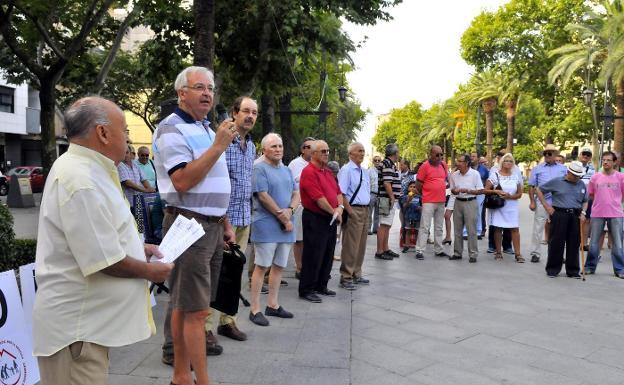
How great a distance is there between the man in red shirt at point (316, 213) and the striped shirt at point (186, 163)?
287 cm

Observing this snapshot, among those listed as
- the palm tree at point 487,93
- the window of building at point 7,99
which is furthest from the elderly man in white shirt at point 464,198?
the window of building at point 7,99

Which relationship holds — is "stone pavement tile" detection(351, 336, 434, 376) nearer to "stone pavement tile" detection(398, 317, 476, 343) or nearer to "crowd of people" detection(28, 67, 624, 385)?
"stone pavement tile" detection(398, 317, 476, 343)

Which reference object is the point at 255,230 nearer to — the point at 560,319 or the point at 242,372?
the point at 242,372

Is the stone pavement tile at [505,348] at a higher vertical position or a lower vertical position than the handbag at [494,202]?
lower

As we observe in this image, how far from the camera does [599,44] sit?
30.7m

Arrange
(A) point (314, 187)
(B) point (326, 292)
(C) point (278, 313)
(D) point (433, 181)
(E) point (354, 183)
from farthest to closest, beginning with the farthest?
A: (D) point (433, 181)
(E) point (354, 183)
(B) point (326, 292)
(A) point (314, 187)
(C) point (278, 313)

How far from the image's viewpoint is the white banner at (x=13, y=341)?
3350 millimetres

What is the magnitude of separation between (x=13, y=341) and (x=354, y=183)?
496cm

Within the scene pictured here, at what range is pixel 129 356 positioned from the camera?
14.3 feet

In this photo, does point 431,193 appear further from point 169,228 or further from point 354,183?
point 169,228

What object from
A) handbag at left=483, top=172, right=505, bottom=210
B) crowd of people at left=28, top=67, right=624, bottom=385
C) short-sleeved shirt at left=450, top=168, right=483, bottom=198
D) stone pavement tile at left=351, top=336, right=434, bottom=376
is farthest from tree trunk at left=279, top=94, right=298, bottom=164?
stone pavement tile at left=351, top=336, right=434, bottom=376

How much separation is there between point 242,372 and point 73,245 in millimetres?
2295

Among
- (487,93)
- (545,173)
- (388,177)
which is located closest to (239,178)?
(388,177)

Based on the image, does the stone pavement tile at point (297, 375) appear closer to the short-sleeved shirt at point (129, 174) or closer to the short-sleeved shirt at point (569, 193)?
the short-sleeved shirt at point (129, 174)
